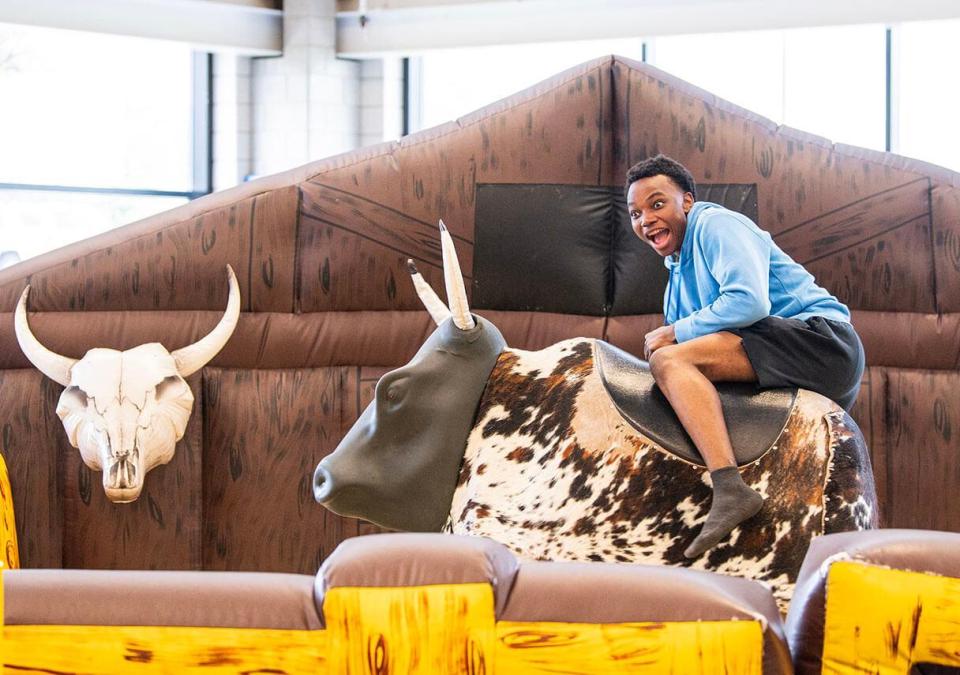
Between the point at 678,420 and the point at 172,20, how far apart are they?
4.75 m

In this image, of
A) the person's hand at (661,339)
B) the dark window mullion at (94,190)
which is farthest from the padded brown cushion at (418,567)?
the dark window mullion at (94,190)

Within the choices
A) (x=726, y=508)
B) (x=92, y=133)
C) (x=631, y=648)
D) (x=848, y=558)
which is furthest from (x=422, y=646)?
(x=92, y=133)

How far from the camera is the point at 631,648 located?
3.66ft

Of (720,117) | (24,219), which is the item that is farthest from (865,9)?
(24,219)

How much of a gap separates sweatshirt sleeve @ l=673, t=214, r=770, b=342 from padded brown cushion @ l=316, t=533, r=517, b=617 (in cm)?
123

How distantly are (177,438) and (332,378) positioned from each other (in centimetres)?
45

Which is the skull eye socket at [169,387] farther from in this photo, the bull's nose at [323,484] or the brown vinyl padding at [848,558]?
the brown vinyl padding at [848,558]

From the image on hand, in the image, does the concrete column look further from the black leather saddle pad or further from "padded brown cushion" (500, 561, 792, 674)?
"padded brown cushion" (500, 561, 792, 674)

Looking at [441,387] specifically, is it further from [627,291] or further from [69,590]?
[69,590]

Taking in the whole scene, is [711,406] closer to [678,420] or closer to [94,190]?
[678,420]

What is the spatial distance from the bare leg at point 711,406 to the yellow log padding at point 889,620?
890 mm

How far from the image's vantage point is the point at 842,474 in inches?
82.9

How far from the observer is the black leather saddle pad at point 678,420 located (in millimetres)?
2186

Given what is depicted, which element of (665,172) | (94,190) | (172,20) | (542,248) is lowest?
(542,248)
